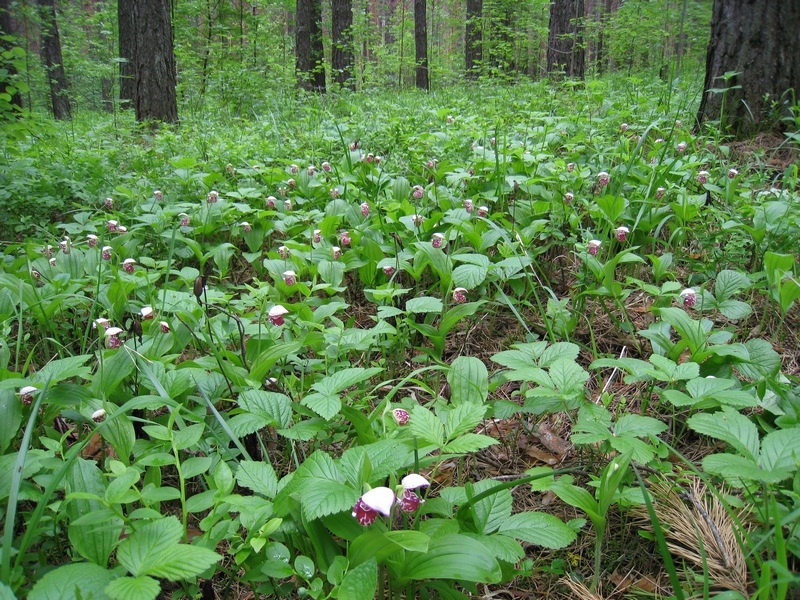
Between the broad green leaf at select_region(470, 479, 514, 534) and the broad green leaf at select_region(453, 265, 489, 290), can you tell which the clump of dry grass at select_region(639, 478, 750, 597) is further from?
the broad green leaf at select_region(453, 265, 489, 290)

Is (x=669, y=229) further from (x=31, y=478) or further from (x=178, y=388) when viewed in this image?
(x=31, y=478)

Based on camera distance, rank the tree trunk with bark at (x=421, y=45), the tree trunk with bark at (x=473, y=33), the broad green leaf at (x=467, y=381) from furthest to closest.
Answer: the tree trunk with bark at (x=421, y=45) → the tree trunk with bark at (x=473, y=33) → the broad green leaf at (x=467, y=381)

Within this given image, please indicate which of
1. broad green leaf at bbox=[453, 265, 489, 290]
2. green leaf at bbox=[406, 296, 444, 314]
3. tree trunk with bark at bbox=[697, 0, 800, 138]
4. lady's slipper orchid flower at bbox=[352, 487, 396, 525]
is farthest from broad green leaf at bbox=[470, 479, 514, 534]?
tree trunk with bark at bbox=[697, 0, 800, 138]

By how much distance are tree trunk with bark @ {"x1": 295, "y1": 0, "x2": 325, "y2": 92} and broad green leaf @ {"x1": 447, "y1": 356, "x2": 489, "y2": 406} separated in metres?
8.98

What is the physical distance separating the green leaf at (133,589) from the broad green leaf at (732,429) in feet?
3.76

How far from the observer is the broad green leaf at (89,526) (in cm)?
108

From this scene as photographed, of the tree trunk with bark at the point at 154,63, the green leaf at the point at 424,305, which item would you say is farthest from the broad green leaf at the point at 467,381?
the tree trunk with bark at the point at 154,63

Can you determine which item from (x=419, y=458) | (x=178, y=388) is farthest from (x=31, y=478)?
(x=419, y=458)

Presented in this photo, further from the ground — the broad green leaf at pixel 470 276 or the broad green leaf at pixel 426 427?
the broad green leaf at pixel 470 276

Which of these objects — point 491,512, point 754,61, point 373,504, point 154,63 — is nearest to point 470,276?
point 491,512

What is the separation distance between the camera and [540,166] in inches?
133

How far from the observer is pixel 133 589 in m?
0.91

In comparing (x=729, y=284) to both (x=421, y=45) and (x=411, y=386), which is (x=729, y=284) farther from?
(x=421, y=45)

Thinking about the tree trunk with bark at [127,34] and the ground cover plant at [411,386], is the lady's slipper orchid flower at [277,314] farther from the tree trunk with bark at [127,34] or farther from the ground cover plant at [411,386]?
the tree trunk with bark at [127,34]
